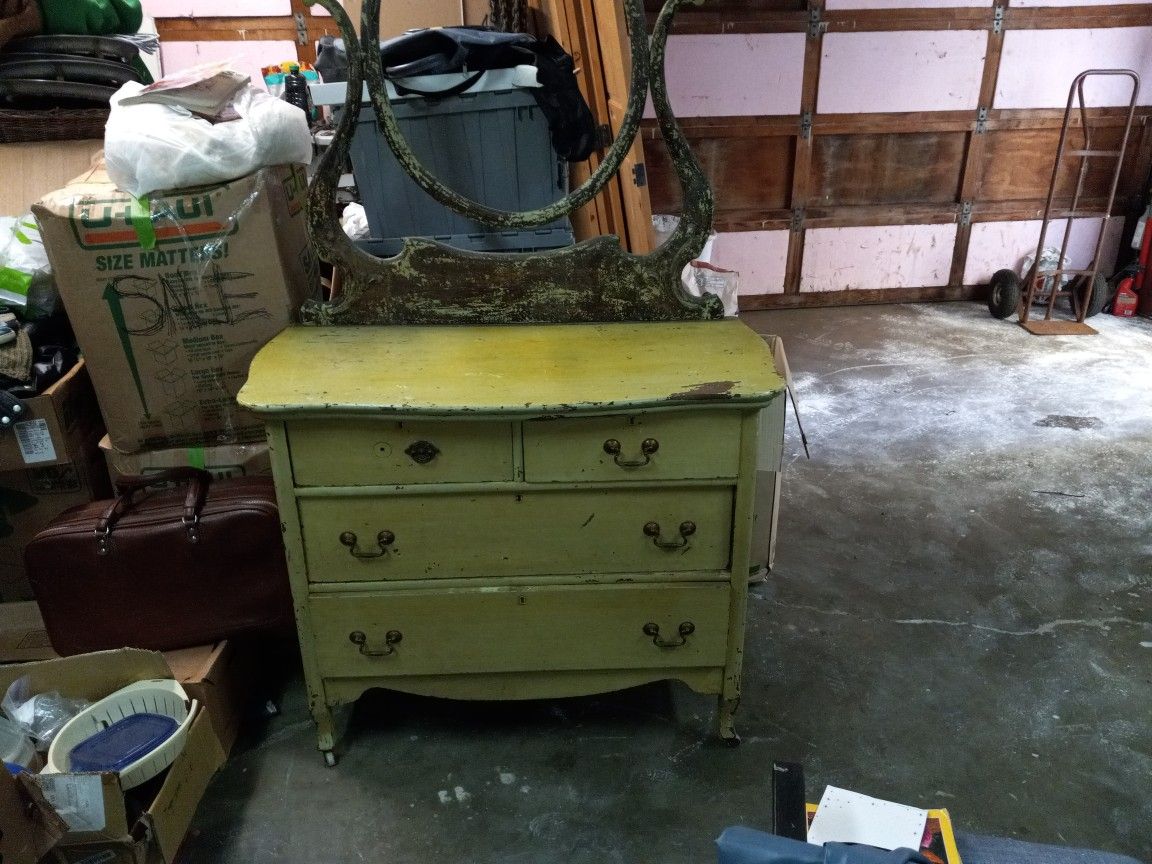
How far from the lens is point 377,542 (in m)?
1.65

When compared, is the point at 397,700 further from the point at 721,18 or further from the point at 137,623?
the point at 721,18

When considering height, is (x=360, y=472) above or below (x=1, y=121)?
below

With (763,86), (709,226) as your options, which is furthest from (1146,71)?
(709,226)

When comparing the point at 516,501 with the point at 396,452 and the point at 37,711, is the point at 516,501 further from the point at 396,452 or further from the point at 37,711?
the point at 37,711

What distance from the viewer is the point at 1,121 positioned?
7.88 ft

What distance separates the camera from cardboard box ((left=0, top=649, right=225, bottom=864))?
Result: 1306 mm

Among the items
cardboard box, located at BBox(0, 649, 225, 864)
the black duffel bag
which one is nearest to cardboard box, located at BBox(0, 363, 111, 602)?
cardboard box, located at BBox(0, 649, 225, 864)

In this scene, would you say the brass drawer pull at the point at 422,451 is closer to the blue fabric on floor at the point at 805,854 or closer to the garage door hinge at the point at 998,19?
the blue fabric on floor at the point at 805,854

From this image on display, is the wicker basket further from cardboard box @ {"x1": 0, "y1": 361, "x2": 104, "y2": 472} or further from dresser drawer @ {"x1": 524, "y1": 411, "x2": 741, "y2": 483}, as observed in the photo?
dresser drawer @ {"x1": 524, "y1": 411, "x2": 741, "y2": 483}

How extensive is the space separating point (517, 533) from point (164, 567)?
771 mm

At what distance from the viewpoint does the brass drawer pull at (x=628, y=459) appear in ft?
5.19

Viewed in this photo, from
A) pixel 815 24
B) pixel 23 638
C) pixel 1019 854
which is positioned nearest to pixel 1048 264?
pixel 815 24

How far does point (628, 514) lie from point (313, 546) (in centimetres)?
62

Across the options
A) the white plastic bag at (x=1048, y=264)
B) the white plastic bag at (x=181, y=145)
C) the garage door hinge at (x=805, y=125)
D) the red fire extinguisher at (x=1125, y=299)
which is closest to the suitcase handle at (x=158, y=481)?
the white plastic bag at (x=181, y=145)
